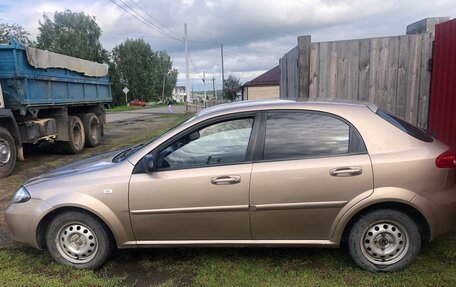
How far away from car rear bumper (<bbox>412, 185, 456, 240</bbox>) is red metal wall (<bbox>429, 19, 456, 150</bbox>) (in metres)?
1.75

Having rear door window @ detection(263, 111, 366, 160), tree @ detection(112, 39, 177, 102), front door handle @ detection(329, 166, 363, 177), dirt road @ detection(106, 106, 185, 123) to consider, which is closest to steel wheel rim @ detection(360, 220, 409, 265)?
front door handle @ detection(329, 166, 363, 177)

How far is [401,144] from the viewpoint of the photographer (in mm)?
3490

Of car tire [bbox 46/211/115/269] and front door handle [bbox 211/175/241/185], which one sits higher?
front door handle [bbox 211/175/241/185]

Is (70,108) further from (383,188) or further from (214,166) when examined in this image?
(383,188)

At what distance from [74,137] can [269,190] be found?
9.54 metres

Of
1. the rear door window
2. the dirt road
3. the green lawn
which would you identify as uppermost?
the rear door window

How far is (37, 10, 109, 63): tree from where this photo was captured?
52312mm

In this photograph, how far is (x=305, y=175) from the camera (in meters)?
3.43

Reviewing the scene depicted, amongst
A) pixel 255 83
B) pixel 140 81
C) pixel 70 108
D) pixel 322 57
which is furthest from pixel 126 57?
pixel 322 57

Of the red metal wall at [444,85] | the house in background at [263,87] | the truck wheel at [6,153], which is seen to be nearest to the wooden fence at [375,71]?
the red metal wall at [444,85]

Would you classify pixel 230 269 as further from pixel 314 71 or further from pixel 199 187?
pixel 314 71

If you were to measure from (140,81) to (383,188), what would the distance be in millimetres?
69180

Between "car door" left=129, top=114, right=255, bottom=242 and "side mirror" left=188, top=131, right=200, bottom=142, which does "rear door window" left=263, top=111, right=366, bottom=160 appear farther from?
"side mirror" left=188, top=131, right=200, bottom=142

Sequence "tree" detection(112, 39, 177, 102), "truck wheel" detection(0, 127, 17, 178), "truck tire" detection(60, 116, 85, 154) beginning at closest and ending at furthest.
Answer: "truck wheel" detection(0, 127, 17, 178) → "truck tire" detection(60, 116, 85, 154) → "tree" detection(112, 39, 177, 102)
